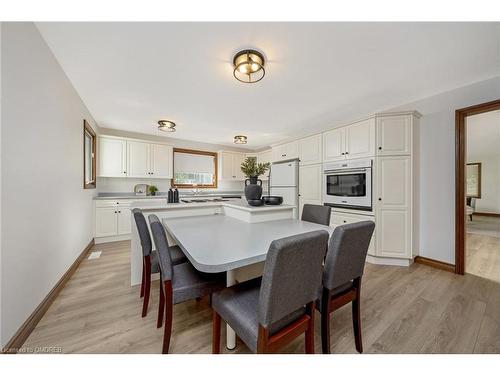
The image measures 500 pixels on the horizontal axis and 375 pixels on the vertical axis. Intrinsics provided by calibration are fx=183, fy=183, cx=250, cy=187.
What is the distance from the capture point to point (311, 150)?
11.8 ft

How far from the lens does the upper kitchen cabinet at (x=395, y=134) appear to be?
8.25ft

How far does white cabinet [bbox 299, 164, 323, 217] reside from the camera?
346 cm

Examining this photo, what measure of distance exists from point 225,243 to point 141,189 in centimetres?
400

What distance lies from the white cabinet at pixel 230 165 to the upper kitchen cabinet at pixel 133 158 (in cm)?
137

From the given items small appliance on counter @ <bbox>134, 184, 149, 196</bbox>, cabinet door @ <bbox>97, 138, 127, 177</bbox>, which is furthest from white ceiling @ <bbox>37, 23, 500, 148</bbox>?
small appliance on counter @ <bbox>134, 184, 149, 196</bbox>

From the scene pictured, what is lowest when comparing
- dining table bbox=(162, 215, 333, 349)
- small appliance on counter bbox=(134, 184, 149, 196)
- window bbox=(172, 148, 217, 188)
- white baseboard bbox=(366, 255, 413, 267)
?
white baseboard bbox=(366, 255, 413, 267)

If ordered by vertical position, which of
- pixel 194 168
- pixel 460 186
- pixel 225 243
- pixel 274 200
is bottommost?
pixel 225 243

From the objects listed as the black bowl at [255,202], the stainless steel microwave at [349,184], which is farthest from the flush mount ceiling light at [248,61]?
the stainless steel microwave at [349,184]

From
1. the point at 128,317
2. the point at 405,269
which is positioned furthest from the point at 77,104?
the point at 405,269

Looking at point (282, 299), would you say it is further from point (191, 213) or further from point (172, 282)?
point (191, 213)

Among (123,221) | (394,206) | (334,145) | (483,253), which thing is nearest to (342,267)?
(394,206)

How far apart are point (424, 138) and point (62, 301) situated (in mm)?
4730

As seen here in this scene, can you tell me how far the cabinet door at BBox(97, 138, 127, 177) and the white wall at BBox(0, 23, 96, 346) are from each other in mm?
1808

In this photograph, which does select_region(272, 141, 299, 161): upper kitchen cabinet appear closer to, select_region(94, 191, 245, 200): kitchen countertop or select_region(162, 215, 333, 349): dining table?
select_region(94, 191, 245, 200): kitchen countertop
